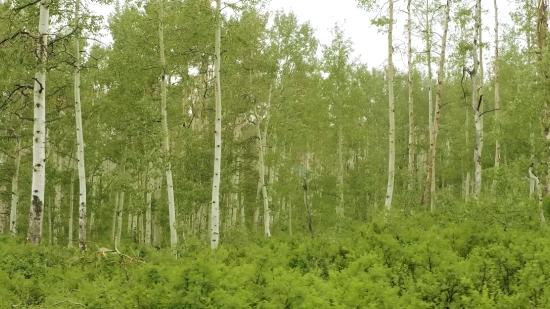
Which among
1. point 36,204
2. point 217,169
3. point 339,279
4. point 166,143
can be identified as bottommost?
point 339,279

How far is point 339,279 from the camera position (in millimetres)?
6066

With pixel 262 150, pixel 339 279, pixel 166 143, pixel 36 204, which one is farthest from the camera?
pixel 262 150

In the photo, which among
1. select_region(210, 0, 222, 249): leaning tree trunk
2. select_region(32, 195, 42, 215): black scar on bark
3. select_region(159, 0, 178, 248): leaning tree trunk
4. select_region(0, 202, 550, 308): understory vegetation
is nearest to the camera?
select_region(0, 202, 550, 308): understory vegetation

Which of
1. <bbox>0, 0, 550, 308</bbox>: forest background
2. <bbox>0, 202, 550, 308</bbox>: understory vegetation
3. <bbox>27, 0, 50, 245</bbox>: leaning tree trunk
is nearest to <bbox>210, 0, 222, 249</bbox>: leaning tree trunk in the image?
<bbox>0, 0, 550, 308</bbox>: forest background

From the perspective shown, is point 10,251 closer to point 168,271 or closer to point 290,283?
point 168,271

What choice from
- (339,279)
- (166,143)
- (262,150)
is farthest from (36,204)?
(262,150)

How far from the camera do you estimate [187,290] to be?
5.23 m

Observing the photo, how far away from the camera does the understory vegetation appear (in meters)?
4.85

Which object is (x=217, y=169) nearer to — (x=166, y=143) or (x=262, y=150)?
(x=166, y=143)

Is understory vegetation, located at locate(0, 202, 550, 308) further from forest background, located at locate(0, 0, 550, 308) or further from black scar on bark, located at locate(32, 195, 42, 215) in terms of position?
black scar on bark, located at locate(32, 195, 42, 215)

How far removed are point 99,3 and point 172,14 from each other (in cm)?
248

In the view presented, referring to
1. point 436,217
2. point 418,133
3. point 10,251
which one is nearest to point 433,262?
point 436,217

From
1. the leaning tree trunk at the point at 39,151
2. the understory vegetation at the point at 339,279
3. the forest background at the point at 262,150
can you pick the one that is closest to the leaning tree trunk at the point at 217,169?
the forest background at the point at 262,150

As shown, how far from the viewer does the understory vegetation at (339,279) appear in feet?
15.9
